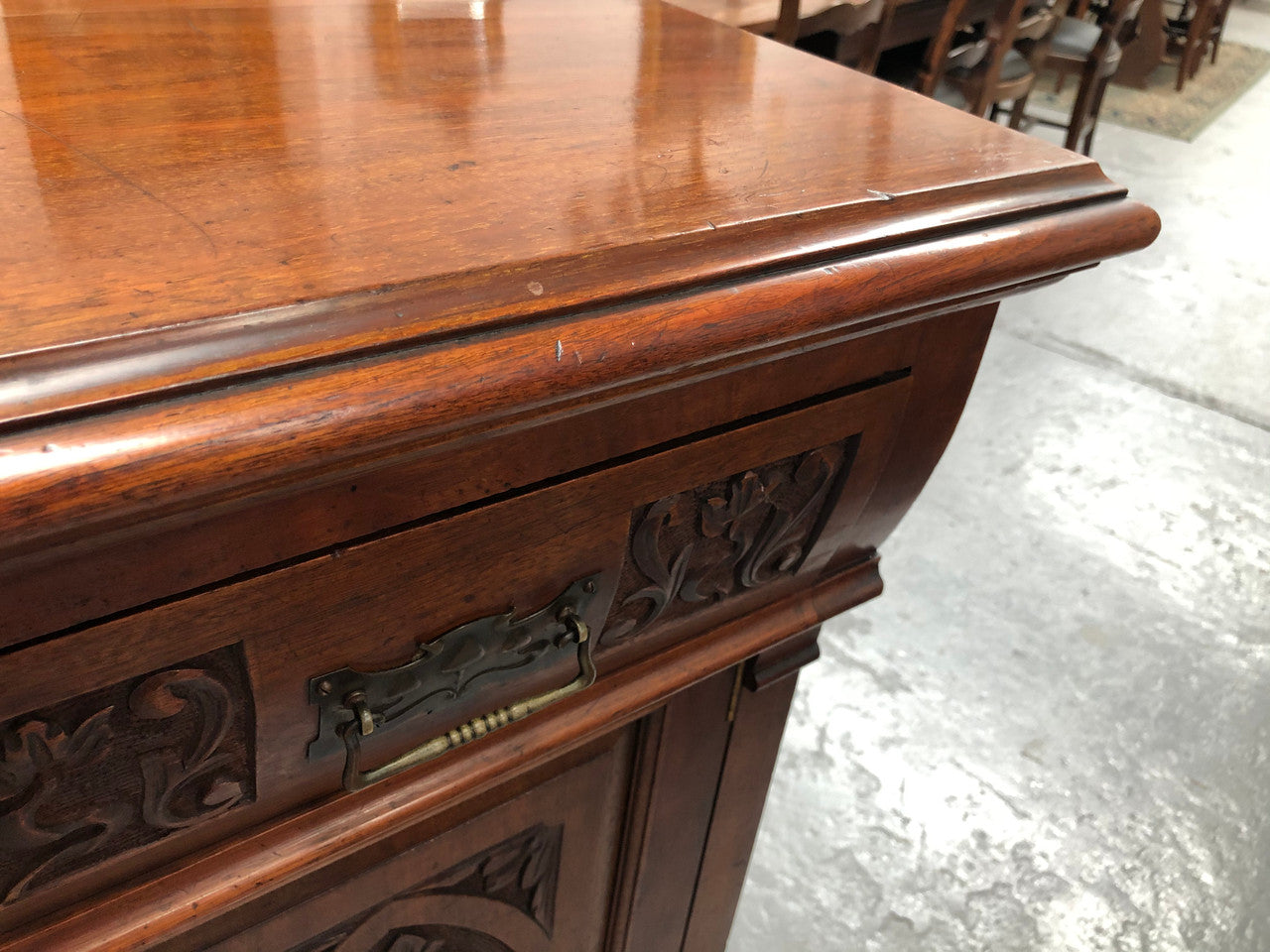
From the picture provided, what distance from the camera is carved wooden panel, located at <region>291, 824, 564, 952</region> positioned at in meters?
0.50

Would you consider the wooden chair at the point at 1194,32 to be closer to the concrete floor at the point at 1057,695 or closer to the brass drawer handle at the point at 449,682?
the concrete floor at the point at 1057,695

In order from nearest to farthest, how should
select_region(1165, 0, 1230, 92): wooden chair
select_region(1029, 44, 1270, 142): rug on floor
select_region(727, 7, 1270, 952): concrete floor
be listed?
select_region(727, 7, 1270, 952): concrete floor
select_region(1029, 44, 1270, 142): rug on floor
select_region(1165, 0, 1230, 92): wooden chair

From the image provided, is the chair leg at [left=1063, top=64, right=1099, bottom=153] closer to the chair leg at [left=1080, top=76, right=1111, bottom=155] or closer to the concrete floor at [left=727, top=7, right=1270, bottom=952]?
the chair leg at [left=1080, top=76, right=1111, bottom=155]

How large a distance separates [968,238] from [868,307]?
0.06 m

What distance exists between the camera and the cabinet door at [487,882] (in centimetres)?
47

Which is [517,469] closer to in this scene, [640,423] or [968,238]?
[640,423]

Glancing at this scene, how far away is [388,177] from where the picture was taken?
0.38 m

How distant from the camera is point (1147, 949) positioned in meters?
1.12

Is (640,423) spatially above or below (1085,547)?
above

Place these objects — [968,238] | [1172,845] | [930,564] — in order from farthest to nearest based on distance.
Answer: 1. [930,564]
2. [1172,845]
3. [968,238]

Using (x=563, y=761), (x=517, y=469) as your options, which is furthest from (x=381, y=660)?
(x=563, y=761)

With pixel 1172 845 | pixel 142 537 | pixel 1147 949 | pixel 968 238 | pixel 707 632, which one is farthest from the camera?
pixel 1172 845

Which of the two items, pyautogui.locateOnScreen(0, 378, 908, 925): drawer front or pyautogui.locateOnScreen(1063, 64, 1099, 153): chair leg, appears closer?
pyautogui.locateOnScreen(0, 378, 908, 925): drawer front

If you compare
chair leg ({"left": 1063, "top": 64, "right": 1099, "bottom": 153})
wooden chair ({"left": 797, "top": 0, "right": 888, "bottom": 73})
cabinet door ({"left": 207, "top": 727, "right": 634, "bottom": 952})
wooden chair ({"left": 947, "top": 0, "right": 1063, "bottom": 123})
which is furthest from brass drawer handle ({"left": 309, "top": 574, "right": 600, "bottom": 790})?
chair leg ({"left": 1063, "top": 64, "right": 1099, "bottom": 153})
